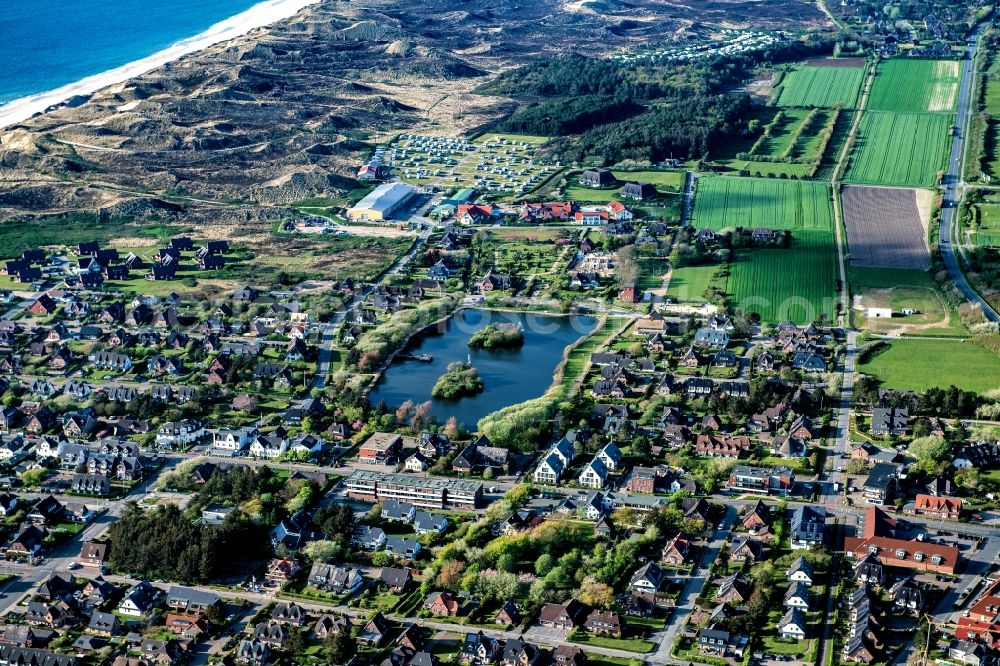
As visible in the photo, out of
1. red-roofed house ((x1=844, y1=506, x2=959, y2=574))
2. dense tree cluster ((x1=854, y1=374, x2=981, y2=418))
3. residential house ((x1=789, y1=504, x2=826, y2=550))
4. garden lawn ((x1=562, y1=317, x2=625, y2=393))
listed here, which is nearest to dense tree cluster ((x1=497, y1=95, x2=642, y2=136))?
garden lawn ((x1=562, y1=317, x2=625, y2=393))

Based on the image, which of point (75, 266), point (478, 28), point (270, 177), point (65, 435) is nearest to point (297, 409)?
point (65, 435)

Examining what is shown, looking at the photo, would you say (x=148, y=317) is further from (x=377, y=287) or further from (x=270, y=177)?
(x=270, y=177)

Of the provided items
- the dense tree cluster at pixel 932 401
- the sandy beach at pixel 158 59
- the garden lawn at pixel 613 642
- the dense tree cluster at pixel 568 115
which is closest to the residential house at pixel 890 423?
the dense tree cluster at pixel 932 401

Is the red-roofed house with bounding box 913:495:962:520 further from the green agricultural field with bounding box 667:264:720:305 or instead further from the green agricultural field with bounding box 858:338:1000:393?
the green agricultural field with bounding box 667:264:720:305

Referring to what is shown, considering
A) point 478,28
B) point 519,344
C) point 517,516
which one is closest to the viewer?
point 517,516

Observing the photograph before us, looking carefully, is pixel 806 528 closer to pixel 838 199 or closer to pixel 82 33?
pixel 838 199

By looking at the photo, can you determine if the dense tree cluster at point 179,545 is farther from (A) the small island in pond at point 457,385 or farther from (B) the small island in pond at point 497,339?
(B) the small island in pond at point 497,339
